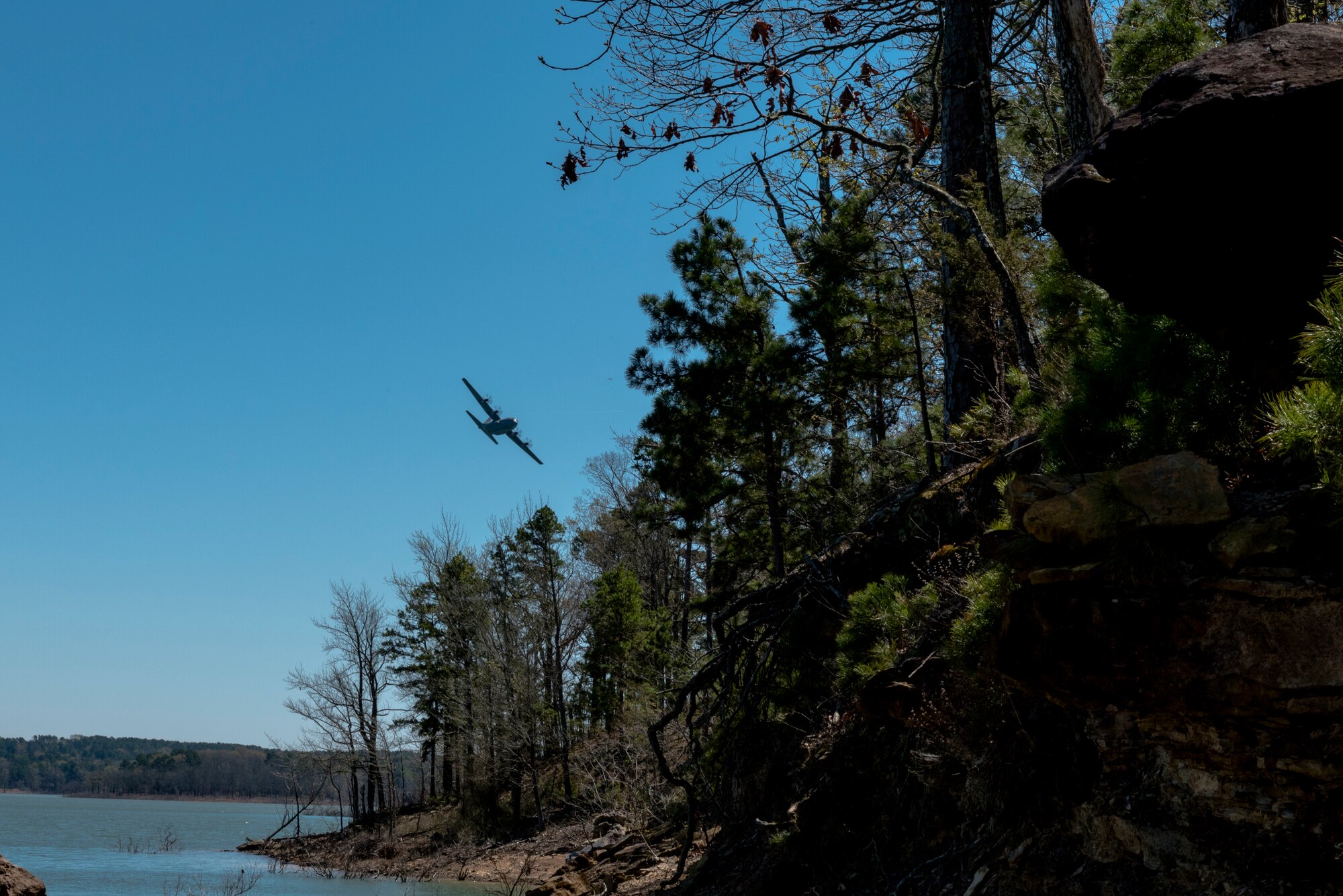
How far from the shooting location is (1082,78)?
22.0 feet

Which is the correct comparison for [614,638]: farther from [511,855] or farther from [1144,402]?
[1144,402]

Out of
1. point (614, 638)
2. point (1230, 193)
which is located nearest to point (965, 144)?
point (1230, 193)

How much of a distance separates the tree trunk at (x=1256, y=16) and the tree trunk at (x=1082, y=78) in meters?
0.90

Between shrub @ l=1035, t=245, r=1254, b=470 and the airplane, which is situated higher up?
the airplane

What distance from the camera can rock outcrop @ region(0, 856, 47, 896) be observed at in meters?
13.2

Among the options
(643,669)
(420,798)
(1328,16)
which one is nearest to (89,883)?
(643,669)

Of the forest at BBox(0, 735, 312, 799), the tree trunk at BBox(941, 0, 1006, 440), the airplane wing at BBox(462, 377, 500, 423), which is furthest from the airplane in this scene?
the forest at BBox(0, 735, 312, 799)

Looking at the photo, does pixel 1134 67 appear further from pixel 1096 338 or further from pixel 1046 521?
pixel 1046 521

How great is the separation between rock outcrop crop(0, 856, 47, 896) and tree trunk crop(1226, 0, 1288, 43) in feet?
54.5

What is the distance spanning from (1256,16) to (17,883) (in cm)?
1707

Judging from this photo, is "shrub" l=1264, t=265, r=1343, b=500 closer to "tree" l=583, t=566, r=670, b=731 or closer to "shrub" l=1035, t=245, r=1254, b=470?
"shrub" l=1035, t=245, r=1254, b=470

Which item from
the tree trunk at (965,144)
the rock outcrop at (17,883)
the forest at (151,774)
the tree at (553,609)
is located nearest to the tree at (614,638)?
the tree at (553,609)

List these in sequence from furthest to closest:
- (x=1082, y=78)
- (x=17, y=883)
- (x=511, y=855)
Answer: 1. (x=511, y=855)
2. (x=17, y=883)
3. (x=1082, y=78)

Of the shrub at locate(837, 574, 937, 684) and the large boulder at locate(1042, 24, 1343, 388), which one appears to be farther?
the shrub at locate(837, 574, 937, 684)
